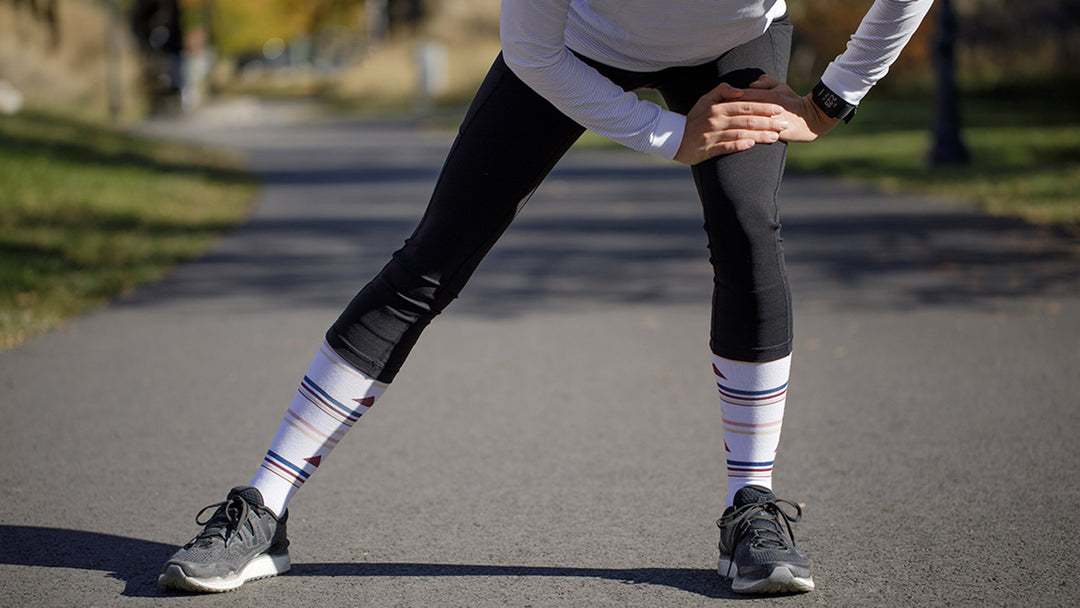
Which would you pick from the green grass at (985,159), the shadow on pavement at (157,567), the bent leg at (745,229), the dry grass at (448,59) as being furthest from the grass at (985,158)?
the dry grass at (448,59)

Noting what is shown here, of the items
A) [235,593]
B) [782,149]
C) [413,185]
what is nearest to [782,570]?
[782,149]

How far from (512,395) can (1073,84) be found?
22.9 metres

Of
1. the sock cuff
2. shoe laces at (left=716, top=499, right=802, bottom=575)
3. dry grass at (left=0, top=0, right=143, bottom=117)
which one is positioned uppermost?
dry grass at (left=0, top=0, right=143, bottom=117)

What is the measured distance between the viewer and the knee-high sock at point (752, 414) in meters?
2.71

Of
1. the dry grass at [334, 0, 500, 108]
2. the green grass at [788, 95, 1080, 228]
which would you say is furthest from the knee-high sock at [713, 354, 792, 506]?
the dry grass at [334, 0, 500, 108]

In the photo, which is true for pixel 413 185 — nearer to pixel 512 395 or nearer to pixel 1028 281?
pixel 1028 281

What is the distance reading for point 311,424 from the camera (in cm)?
271

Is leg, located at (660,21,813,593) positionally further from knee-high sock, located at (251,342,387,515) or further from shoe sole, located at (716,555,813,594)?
knee-high sock, located at (251,342,387,515)

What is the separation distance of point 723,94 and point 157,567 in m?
1.66

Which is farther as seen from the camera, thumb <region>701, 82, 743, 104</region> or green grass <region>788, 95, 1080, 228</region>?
green grass <region>788, 95, 1080, 228</region>

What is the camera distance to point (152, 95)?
32.3 metres

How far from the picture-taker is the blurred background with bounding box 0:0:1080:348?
Answer: 888 centimetres

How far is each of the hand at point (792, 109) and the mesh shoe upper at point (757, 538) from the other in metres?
0.79

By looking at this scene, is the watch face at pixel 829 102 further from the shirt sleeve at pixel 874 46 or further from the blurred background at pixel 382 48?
the blurred background at pixel 382 48
